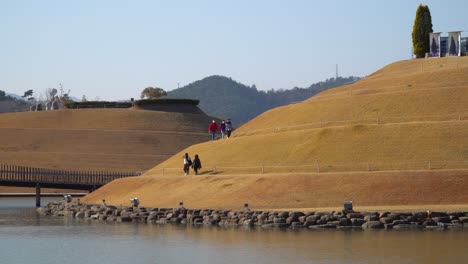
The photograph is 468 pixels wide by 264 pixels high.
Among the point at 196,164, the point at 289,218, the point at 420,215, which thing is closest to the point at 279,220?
the point at 289,218

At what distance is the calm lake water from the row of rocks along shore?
145 centimetres

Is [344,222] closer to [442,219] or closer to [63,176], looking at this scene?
[442,219]

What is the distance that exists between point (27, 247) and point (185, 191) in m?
19.4

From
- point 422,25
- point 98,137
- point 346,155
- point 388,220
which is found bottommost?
point 388,220

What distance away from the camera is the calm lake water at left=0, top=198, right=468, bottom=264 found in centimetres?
3941

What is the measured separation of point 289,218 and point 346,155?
40.0ft

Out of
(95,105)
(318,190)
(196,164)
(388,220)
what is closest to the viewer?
(388,220)

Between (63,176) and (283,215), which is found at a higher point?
(63,176)

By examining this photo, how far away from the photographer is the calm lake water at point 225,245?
39406mm

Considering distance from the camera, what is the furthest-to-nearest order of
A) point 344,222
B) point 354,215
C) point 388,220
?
1. point 354,215
2. point 344,222
3. point 388,220

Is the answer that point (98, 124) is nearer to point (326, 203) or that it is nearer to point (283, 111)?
point (283, 111)

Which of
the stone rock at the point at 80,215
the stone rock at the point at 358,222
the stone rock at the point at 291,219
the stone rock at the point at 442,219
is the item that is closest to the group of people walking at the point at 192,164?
the stone rock at the point at 80,215

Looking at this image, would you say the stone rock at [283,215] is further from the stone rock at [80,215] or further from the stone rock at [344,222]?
the stone rock at [80,215]

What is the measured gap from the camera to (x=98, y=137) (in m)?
134
